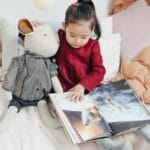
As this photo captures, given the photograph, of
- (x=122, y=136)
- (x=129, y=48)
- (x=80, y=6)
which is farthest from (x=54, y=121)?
(x=129, y=48)

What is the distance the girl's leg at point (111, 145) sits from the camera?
3.33 feet

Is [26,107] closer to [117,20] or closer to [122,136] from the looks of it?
[122,136]

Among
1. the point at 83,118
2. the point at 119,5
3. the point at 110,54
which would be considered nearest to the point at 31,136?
the point at 83,118

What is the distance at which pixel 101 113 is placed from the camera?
1.12 metres

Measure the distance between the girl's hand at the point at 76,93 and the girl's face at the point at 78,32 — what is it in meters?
0.15

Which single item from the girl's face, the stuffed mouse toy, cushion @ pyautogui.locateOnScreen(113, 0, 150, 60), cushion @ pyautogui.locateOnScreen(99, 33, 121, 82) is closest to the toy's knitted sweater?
the stuffed mouse toy

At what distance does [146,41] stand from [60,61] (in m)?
0.46

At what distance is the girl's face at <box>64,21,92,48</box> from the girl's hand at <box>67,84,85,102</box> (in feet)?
0.50

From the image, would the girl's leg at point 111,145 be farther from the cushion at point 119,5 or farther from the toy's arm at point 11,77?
the cushion at point 119,5

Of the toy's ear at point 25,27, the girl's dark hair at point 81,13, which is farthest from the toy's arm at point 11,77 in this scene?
the girl's dark hair at point 81,13

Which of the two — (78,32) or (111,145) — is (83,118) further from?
(78,32)

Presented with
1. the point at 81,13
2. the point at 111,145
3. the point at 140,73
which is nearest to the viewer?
the point at 111,145

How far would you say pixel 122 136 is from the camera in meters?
1.08

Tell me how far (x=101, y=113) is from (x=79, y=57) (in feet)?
0.79
